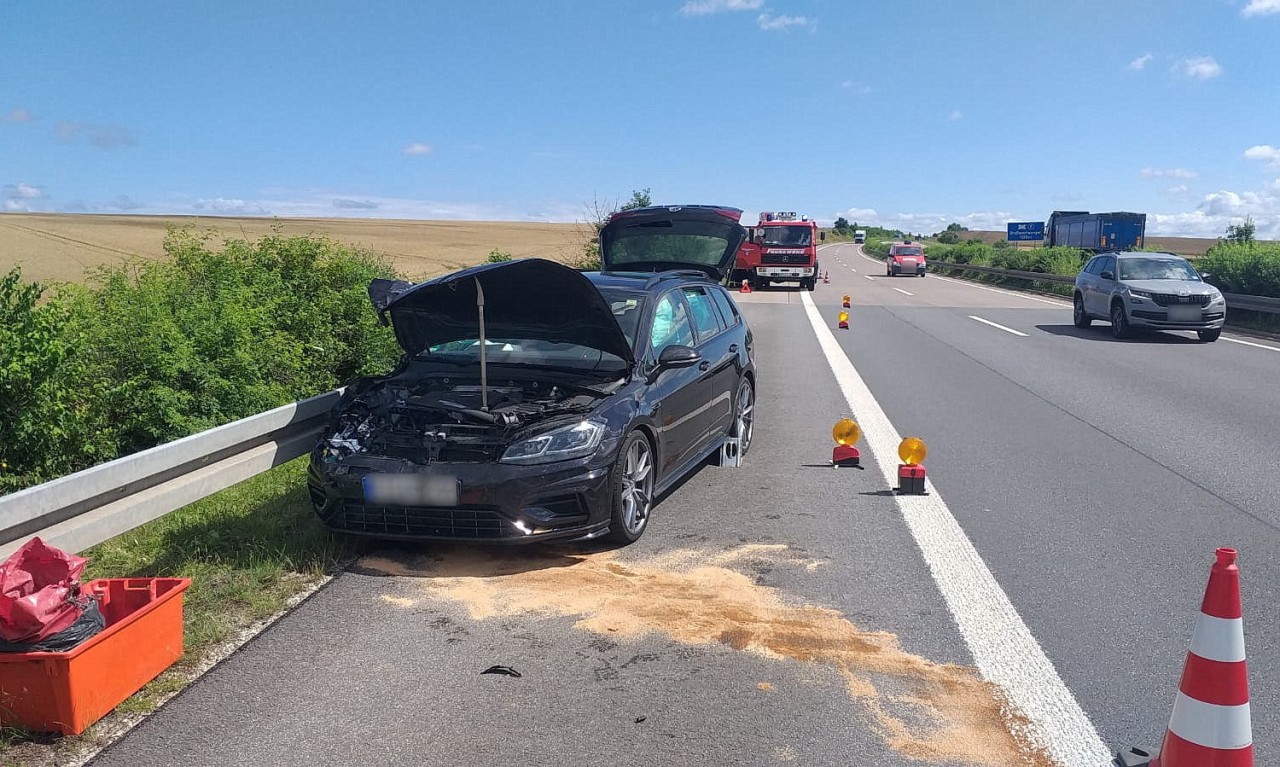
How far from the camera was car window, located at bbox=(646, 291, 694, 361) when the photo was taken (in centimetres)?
658

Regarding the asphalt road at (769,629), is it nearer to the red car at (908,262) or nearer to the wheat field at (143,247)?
the wheat field at (143,247)

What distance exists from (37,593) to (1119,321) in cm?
1892

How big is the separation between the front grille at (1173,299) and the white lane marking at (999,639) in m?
12.8

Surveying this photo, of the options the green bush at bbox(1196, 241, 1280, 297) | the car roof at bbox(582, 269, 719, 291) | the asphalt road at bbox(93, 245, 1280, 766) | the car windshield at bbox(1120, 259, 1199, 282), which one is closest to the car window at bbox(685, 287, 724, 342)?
the car roof at bbox(582, 269, 719, 291)

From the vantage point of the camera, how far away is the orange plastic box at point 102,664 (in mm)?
3408

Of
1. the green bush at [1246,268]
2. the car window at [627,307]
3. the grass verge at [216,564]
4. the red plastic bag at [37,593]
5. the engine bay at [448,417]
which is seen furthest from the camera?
the green bush at [1246,268]

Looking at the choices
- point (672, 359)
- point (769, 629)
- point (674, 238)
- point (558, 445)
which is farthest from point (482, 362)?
point (674, 238)

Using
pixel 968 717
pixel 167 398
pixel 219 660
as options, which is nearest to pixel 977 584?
pixel 968 717

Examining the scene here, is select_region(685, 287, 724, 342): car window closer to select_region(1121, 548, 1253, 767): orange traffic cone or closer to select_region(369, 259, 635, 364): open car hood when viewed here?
select_region(369, 259, 635, 364): open car hood

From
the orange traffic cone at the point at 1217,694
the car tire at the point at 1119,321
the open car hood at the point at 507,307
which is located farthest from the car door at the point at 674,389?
the car tire at the point at 1119,321

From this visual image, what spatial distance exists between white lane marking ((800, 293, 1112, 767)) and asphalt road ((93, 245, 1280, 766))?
0.07m

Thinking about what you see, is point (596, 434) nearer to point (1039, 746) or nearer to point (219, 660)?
point (219, 660)

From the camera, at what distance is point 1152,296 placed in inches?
701

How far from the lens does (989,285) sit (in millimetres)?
42969
